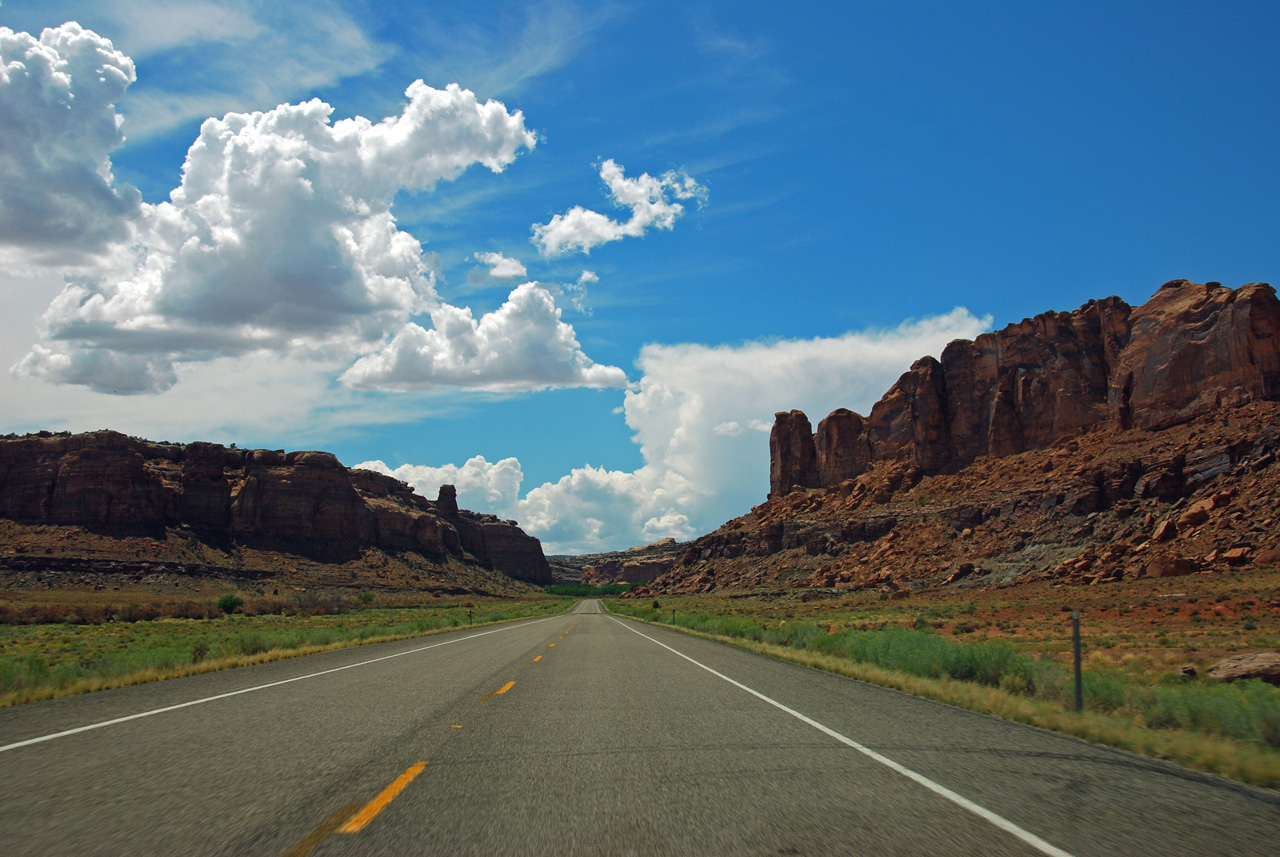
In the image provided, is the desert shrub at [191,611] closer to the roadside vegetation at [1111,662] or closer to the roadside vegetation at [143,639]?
the roadside vegetation at [143,639]

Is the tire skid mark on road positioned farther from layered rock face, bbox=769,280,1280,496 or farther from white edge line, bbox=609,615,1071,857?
layered rock face, bbox=769,280,1280,496

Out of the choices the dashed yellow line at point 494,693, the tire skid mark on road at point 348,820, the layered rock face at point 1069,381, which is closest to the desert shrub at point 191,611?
the dashed yellow line at point 494,693

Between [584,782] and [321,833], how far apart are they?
215 cm

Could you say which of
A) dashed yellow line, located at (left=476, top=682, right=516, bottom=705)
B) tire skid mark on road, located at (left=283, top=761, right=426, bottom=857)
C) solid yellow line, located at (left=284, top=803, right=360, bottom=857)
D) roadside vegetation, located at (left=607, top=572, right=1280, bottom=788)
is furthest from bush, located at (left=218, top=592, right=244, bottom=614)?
solid yellow line, located at (left=284, top=803, right=360, bottom=857)

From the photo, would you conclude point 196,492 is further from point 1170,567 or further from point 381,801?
point 381,801

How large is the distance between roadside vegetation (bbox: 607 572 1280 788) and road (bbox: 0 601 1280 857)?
651 mm

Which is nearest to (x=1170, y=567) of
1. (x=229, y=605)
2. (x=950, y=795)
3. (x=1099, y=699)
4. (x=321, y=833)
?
(x=1099, y=699)

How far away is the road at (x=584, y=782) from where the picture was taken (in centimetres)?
474

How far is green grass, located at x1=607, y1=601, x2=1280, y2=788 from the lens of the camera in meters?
7.65

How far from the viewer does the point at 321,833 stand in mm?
4785

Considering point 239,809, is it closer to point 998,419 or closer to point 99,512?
point 998,419

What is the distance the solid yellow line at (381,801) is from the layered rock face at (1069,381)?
79525 mm

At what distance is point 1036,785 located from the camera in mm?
6219

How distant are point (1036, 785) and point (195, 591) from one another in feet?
328
